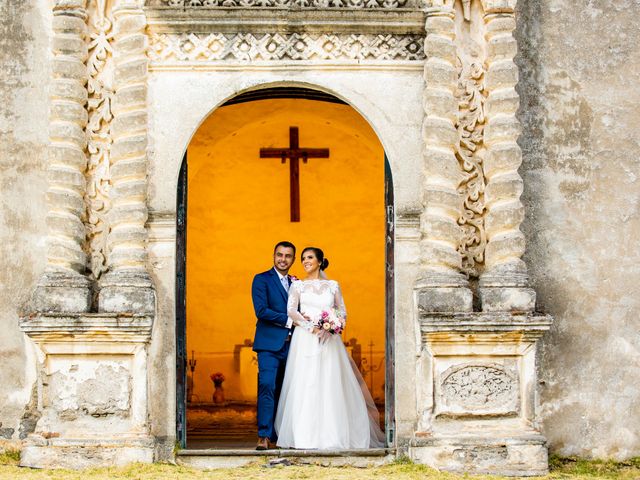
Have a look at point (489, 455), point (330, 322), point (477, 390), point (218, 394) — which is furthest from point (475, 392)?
point (218, 394)

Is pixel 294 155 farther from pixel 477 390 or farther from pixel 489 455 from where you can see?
pixel 489 455

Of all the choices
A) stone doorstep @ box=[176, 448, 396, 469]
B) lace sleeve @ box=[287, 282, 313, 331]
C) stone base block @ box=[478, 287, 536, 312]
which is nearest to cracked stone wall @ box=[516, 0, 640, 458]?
stone base block @ box=[478, 287, 536, 312]

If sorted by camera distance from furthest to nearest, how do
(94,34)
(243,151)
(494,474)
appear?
(243,151) < (94,34) < (494,474)

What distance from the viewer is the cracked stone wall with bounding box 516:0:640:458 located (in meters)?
11.2

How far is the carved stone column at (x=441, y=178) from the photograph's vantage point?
1064 centimetres

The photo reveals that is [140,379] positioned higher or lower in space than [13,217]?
lower

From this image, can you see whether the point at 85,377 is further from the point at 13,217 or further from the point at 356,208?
the point at 356,208

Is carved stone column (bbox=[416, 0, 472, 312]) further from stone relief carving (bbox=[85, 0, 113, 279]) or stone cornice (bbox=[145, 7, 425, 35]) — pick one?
stone relief carving (bbox=[85, 0, 113, 279])

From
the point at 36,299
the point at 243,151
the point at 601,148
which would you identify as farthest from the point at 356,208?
the point at 36,299

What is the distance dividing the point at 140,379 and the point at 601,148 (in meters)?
4.54

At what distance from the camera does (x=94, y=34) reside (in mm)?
11094

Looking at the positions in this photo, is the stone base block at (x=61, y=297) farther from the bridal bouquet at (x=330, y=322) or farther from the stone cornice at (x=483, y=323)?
the stone cornice at (x=483, y=323)

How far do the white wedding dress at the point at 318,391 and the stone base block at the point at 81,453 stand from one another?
1408mm

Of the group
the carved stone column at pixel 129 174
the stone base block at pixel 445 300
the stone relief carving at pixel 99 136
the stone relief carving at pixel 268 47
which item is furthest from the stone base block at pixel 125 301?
the stone base block at pixel 445 300
